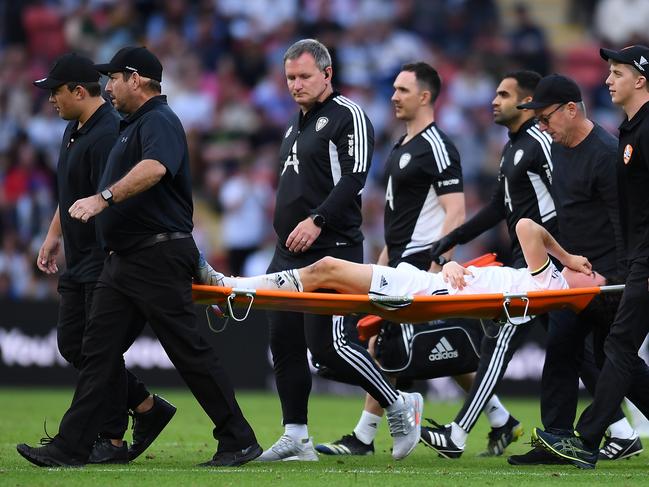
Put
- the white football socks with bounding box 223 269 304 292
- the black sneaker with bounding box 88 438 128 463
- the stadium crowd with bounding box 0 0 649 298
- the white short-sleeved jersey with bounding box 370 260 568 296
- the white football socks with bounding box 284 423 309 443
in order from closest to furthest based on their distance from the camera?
the white football socks with bounding box 223 269 304 292 < the white short-sleeved jersey with bounding box 370 260 568 296 < the black sneaker with bounding box 88 438 128 463 < the white football socks with bounding box 284 423 309 443 < the stadium crowd with bounding box 0 0 649 298

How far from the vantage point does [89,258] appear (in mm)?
8102

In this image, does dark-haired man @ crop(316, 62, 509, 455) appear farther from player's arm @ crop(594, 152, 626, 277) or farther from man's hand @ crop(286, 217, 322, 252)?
man's hand @ crop(286, 217, 322, 252)

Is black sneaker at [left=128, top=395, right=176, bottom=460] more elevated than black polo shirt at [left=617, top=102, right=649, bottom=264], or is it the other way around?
black polo shirt at [left=617, top=102, right=649, bottom=264]

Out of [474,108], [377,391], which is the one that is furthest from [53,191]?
[377,391]

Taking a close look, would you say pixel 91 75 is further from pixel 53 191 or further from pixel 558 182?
pixel 53 191

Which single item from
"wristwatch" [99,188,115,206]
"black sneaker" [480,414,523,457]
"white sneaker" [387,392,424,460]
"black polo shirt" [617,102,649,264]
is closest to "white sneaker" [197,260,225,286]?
"wristwatch" [99,188,115,206]

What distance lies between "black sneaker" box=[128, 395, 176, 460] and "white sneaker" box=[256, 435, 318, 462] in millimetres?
699

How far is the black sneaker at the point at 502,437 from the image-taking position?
30.4 feet

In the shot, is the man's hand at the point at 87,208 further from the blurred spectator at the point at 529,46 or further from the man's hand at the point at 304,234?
the blurred spectator at the point at 529,46

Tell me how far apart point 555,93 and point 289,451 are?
2.97 metres

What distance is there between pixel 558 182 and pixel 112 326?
3.19 m

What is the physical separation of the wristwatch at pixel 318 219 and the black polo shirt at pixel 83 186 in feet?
4.52

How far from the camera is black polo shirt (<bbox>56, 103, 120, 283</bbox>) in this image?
8.08m

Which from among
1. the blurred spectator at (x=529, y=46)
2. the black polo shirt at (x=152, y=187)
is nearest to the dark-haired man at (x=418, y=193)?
the black polo shirt at (x=152, y=187)
